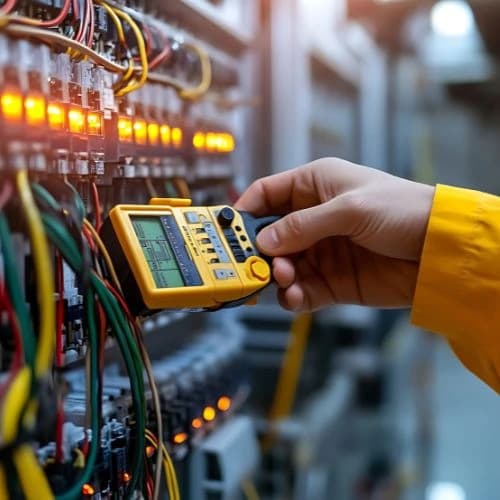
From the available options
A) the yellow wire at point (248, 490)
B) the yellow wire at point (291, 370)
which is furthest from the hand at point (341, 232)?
the yellow wire at point (291, 370)

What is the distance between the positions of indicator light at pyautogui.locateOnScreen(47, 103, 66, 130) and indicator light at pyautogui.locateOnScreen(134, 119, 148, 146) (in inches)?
7.8

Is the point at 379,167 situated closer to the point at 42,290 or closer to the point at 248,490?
Result: the point at 248,490

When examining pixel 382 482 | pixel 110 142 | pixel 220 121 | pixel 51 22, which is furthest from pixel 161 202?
pixel 382 482

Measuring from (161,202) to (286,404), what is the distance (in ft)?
3.42

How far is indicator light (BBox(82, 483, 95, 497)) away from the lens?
0.83 m

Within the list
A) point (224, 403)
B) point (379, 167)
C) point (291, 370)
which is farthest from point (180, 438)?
point (379, 167)

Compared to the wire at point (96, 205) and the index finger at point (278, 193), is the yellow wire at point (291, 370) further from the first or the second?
the wire at point (96, 205)

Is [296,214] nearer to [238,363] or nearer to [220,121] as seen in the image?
[220,121]

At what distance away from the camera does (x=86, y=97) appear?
2.70 feet

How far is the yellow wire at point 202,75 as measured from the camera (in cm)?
121

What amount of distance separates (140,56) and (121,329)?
0.39m

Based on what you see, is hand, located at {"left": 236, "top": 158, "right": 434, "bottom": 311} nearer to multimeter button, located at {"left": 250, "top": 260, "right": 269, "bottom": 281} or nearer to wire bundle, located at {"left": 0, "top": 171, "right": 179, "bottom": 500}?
multimeter button, located at {"left": 250, "top": 260, "right": 269, "bottom": 281}

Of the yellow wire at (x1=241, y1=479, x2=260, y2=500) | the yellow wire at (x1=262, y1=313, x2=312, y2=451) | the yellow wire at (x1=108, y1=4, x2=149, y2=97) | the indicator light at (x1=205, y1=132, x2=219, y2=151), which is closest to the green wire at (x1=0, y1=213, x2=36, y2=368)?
the yellow wire at (x1=108, y1=4, x2=149, y2=97)

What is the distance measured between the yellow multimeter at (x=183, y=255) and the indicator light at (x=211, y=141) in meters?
0.36
